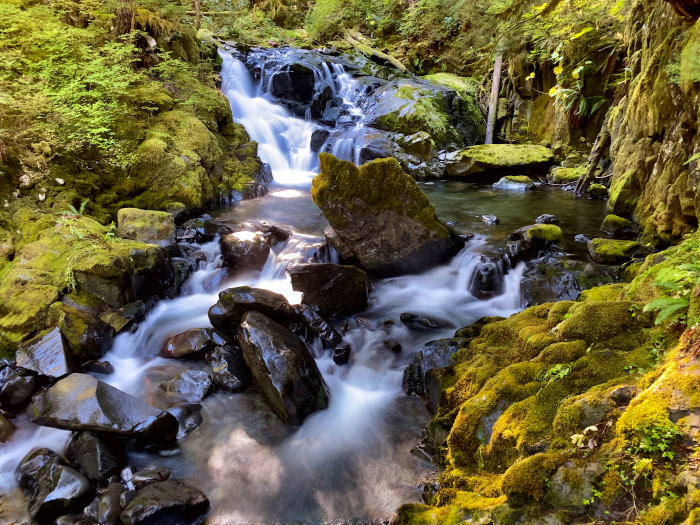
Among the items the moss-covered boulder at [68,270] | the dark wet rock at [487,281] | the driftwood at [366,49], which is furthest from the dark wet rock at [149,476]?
the driftwood at [366,49]

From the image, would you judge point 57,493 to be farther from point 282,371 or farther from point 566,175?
point 566,175

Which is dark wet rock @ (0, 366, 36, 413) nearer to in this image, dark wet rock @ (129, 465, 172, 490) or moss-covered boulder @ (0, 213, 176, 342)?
moss-covered boulder @ (0, 213, 176, 342)

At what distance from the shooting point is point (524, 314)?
15.4 feet

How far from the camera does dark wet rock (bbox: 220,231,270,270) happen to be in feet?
25.8

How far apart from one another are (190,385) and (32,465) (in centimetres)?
169

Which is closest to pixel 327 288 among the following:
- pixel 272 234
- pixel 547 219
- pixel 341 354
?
pixel 341 354

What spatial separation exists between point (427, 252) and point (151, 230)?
18.5 ft

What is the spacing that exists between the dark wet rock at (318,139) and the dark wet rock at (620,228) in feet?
34.7

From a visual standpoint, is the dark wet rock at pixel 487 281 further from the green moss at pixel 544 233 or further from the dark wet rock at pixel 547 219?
the dark wet rock at pixel 547 219

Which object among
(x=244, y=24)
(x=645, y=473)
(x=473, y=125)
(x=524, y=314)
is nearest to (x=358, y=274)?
(x=524, y=314)

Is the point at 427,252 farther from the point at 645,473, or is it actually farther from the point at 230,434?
the point at 645,473

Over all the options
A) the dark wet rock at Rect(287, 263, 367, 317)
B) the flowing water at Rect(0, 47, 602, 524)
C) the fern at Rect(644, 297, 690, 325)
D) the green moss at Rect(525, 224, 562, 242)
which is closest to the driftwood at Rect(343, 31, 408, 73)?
the flowing water at Rect(0, 47, 602, 524)

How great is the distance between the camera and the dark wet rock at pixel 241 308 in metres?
5.75

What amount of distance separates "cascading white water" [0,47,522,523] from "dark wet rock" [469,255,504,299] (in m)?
0.14
